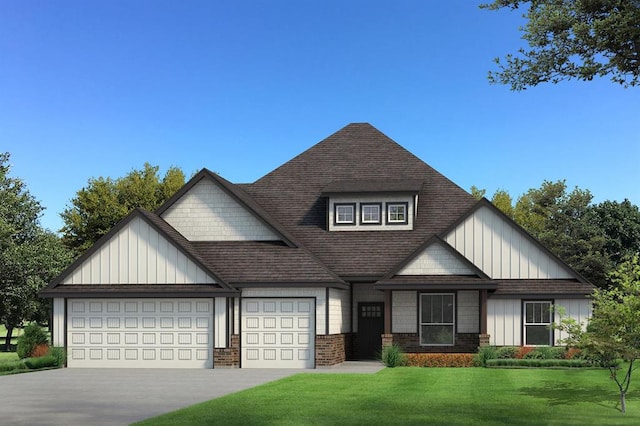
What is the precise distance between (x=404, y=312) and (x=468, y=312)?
2610mm

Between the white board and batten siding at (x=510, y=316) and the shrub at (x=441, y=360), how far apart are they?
2970 mm

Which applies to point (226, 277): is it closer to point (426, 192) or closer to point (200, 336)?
point (200, 336)

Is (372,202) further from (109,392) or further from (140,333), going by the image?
(109,392)

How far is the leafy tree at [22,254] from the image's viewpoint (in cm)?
5191

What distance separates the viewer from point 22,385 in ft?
82.2

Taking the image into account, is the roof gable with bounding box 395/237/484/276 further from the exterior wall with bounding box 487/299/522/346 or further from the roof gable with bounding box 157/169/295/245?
the roof gable with bounding box 157/169/295/245

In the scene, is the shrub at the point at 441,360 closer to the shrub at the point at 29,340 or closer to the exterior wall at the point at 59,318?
the exterior wall at the point at 59,318

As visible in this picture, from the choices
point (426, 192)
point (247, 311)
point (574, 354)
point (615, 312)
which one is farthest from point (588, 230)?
point (615, 312)

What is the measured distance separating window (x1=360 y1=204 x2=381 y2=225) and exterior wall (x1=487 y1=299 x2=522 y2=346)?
639 centimetres

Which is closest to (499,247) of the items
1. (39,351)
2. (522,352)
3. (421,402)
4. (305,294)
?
(522,352)

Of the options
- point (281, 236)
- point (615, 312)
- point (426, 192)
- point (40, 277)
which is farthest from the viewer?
point (40, 277)

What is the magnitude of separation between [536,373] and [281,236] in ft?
37.7

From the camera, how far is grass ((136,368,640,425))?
1695 centimetres

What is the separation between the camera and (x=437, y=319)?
34969mm
